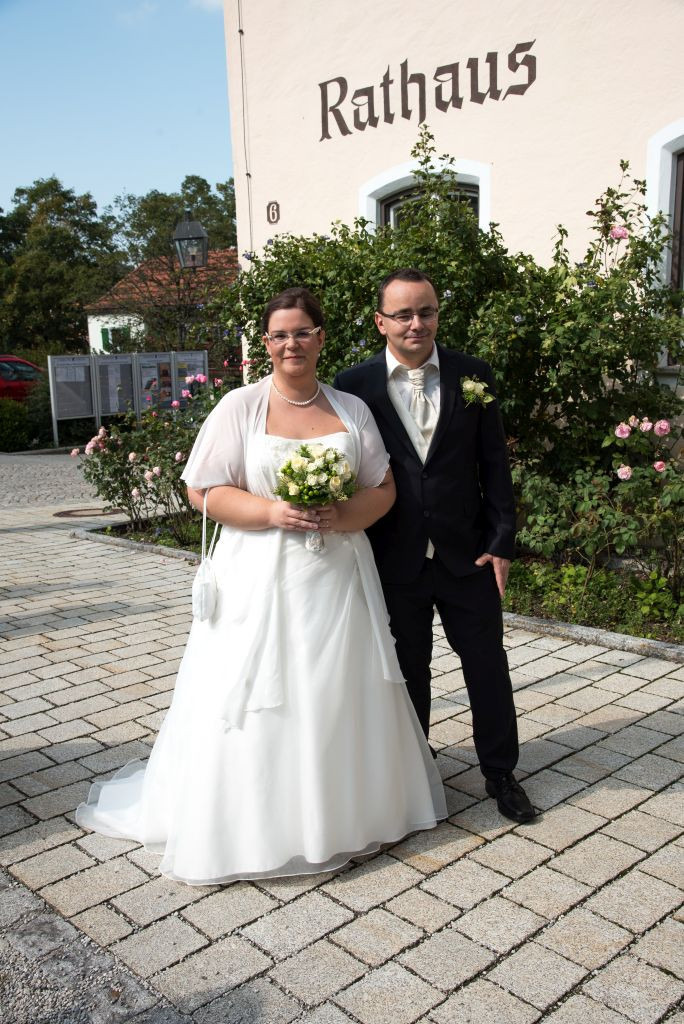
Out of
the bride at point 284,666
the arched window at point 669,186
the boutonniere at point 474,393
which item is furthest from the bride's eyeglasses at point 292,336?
the arched window at point 669,186

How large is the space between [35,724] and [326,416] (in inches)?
97.1

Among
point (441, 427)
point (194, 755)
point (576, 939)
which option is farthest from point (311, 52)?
point (576, 939)

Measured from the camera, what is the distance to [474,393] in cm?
338

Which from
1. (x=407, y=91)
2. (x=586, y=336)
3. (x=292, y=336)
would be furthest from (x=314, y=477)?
(x=407, y=91)

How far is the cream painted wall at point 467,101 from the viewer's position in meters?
7.23

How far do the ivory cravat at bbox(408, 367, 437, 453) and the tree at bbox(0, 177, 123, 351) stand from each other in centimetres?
3580

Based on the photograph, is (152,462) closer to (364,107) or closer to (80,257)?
(364,107)

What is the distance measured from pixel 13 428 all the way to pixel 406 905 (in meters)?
17.8

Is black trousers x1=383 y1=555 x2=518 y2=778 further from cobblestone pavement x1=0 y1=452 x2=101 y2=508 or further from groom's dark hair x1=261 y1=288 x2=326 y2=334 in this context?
cobblestone pavement x1=0 y1=452 x2=101 y2=508

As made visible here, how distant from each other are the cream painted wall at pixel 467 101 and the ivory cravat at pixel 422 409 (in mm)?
4734

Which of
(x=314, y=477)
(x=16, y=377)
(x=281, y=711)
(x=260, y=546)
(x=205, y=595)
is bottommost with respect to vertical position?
(x=281, y=711)

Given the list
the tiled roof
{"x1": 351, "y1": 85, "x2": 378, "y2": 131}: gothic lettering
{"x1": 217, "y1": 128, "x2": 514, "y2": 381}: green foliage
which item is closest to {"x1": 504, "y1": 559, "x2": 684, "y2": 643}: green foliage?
{"x1": 217, "y1": 128, "x2": 514, "y2": 381}: green foliage

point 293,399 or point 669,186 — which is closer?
point 293,399

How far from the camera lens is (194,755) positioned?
3.19m
